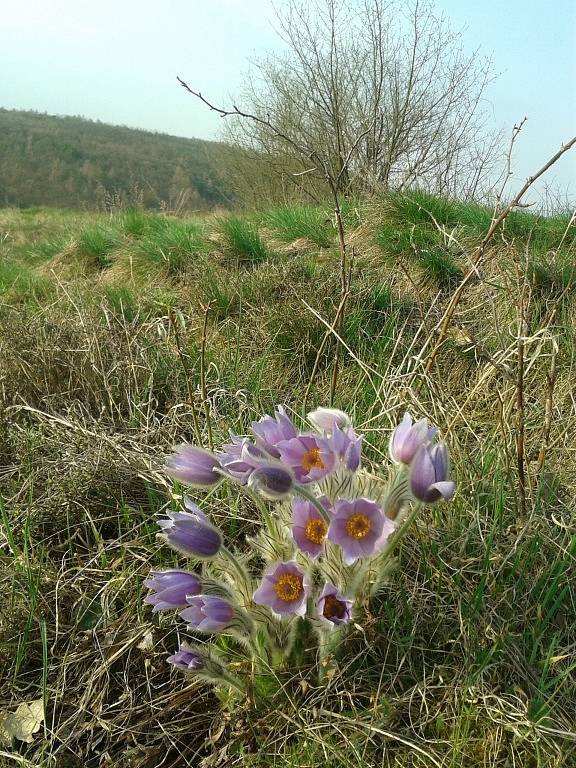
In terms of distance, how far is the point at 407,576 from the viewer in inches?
51.8

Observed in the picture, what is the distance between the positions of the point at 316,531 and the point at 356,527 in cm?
9

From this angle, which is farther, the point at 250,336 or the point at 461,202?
the point at 461,202

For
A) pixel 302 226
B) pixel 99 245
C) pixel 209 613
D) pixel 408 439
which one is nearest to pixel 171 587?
pixel 209 613

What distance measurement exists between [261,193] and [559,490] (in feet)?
31.1

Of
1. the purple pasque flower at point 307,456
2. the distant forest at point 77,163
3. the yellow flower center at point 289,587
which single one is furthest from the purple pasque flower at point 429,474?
the distant forest at point 77,163

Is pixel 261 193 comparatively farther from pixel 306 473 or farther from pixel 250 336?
pixel 306 473

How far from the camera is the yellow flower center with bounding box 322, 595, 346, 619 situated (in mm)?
987

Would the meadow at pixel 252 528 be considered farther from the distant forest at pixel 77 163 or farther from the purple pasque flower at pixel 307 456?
the distant forest at pixel 77 163

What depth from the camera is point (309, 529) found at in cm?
104

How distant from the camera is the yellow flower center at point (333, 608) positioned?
987 millimetres

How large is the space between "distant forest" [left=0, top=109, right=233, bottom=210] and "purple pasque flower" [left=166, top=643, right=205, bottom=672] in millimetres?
18062

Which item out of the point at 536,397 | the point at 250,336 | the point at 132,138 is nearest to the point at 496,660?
the point at 536,397

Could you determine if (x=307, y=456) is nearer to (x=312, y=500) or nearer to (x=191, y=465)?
(x=312, y=500)

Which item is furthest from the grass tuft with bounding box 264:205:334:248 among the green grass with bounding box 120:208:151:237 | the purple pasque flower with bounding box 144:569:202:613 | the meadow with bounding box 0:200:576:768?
the purple pasque flower with bounding box 144:569:202:613
